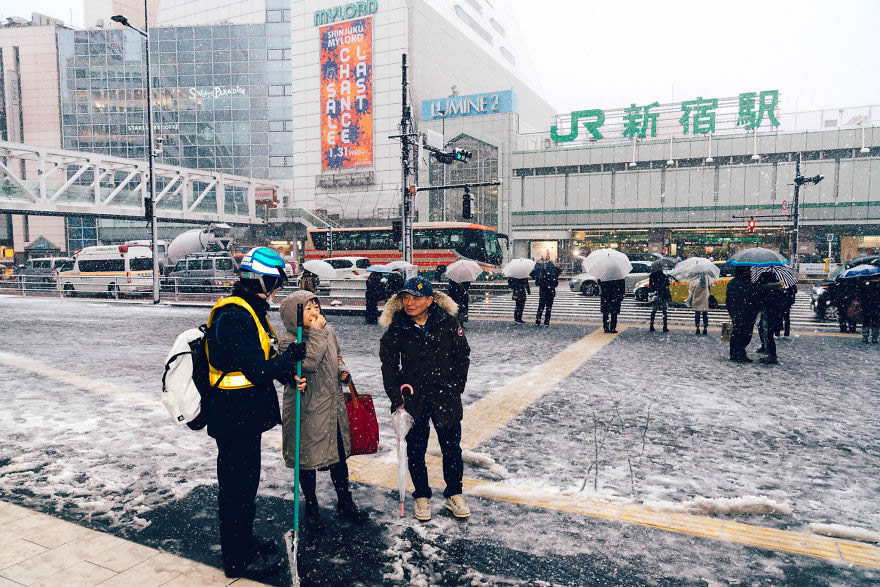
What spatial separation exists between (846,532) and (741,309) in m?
6.42

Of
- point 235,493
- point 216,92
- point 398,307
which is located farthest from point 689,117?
point 216,92

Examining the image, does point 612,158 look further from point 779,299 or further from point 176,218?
point 779,299

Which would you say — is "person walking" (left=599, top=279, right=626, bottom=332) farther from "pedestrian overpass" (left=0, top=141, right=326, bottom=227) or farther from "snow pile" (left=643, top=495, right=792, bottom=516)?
"pedestrian overpass" (left=0, top=141, right=326, bottom=227)

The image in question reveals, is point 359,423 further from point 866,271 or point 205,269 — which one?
point 205,269

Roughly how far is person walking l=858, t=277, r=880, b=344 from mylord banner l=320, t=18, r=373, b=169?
48710mm

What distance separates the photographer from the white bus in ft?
91.5

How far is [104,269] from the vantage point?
2827 cm

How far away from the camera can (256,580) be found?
3.12 meters

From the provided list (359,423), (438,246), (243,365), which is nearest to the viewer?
(243,365)

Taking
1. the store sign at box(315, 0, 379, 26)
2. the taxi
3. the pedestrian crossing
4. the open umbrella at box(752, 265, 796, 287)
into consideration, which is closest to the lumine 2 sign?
the store sign at box(315, 0, 379, 26)

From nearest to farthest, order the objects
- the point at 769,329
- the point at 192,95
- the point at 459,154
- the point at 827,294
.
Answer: the point at 769,329
the point at 827,294
the point at 459,154
the point at 192,95

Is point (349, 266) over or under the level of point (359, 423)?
over

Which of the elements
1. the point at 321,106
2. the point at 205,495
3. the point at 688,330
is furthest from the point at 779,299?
the point at 321,106

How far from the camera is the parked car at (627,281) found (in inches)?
846
